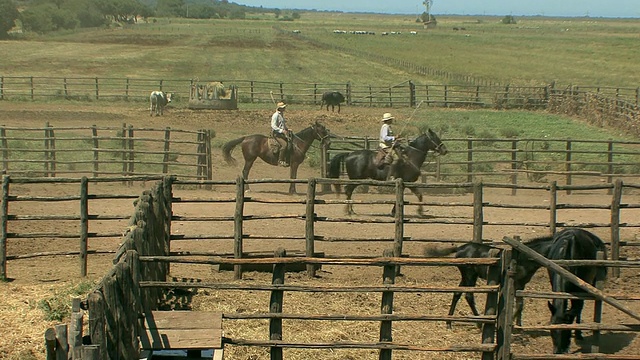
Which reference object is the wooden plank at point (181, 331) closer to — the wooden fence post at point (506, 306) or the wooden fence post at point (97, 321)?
the wooden fence post at point (97, 321)

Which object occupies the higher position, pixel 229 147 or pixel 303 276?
pixel 229 147

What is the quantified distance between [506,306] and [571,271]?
2.06 meters

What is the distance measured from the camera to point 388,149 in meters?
17.5

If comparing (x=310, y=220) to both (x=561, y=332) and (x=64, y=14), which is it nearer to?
(x=561, y=332)

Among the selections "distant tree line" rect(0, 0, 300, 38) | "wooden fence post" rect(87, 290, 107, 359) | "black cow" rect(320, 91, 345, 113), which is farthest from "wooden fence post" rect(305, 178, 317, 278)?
"distant tree line" rect(0, 0, 300, 38)

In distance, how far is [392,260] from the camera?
8.14 meters

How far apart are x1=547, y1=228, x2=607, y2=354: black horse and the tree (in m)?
80.6

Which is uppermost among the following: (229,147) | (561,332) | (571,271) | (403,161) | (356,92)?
(356,92)

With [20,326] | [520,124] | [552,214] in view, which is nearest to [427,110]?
[520,124]

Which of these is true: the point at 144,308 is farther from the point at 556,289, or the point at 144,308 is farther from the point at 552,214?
the point at 552,214

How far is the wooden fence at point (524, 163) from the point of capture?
2067 cm

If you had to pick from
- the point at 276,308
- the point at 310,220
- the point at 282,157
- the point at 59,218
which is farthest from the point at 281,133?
the point at 276,308

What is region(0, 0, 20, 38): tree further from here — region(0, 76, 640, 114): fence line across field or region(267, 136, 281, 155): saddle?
region(267, 136, 281, 155): saddle

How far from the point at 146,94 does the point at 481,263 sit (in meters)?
36.1
